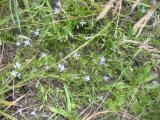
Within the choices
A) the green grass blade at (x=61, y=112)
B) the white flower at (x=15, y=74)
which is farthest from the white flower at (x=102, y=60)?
the white flower at (x=15, y=74)

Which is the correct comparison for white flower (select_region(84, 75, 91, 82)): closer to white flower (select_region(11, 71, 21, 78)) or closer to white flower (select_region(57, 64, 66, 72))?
white flower (select_region(57, 64, 66, 72))

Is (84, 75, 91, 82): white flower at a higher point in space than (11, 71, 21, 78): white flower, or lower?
lower

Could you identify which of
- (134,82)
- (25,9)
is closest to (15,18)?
(25,9)

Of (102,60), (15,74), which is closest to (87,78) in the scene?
(102,60)

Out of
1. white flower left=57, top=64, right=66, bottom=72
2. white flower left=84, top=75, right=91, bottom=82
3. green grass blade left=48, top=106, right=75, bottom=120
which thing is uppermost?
white flower left=57, top=64, right=66, bottom=72

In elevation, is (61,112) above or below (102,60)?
below

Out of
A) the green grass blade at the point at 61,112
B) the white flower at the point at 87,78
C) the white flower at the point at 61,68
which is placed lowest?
the green grass blade at the point at 61,112

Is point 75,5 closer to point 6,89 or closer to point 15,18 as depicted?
point 15,18

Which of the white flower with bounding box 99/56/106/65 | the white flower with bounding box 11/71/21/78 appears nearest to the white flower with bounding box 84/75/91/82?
the white flower with bounding box 99/56/106/65

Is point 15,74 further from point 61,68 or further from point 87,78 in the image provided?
point 87,78

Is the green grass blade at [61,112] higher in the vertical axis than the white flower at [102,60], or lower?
lower

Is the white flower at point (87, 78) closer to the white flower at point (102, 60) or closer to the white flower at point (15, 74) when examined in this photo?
the white flower at point (102, 60)
